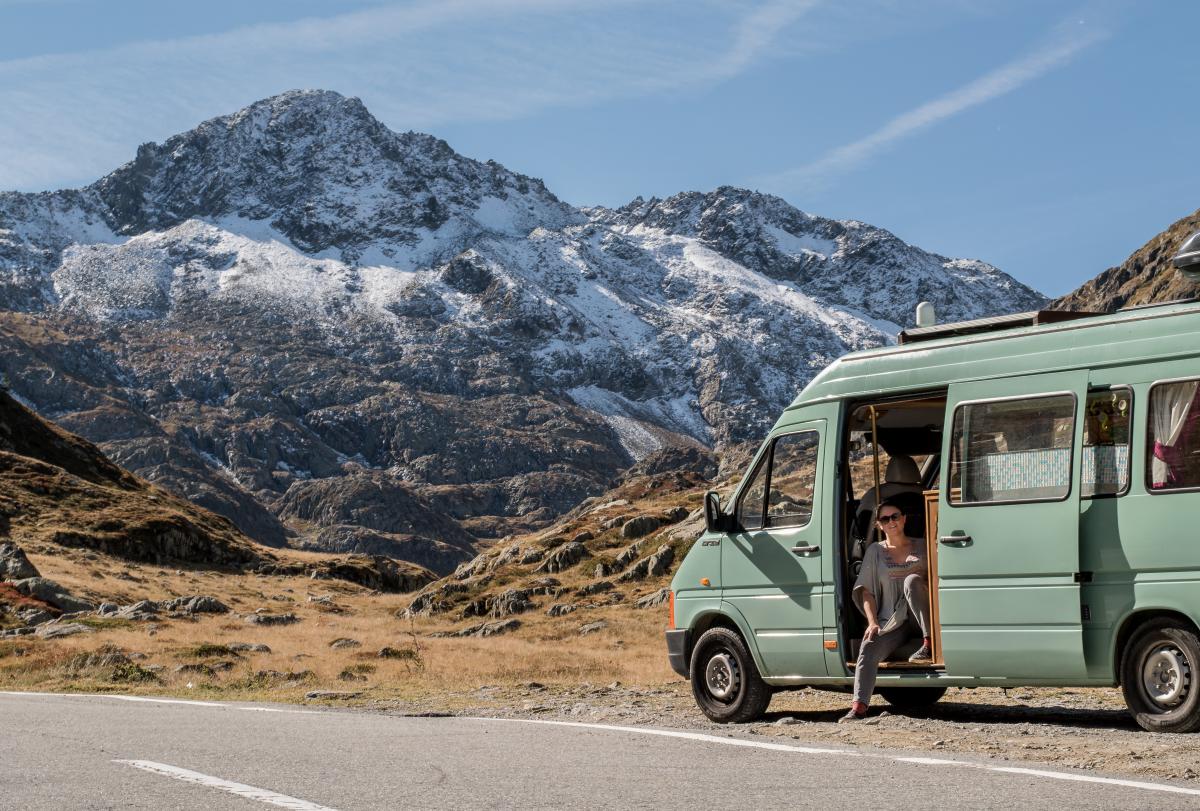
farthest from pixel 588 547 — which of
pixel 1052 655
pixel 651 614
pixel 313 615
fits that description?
pixel 1052 655

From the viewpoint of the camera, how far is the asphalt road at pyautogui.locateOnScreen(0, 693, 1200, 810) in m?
7.97

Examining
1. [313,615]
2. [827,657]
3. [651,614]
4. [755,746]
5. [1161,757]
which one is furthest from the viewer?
[313,615]

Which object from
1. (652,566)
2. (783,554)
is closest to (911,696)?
(783,554)

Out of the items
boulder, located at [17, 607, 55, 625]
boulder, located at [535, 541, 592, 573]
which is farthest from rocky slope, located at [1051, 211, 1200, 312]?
boulder, located at [17, 607, 55, 625]

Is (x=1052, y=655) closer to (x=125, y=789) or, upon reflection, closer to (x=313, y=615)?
(x=125, y=789)

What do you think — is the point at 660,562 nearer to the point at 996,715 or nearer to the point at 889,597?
the point at 996,715

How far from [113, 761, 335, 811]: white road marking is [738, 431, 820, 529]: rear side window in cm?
631

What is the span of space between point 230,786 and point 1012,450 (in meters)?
7.11

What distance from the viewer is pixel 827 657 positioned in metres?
12.9

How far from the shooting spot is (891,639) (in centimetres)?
1249

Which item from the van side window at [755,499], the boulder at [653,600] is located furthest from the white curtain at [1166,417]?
the boulder at [653,600]

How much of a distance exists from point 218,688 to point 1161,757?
1755 cm

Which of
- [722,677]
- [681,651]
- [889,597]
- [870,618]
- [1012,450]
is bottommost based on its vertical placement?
[722,677]

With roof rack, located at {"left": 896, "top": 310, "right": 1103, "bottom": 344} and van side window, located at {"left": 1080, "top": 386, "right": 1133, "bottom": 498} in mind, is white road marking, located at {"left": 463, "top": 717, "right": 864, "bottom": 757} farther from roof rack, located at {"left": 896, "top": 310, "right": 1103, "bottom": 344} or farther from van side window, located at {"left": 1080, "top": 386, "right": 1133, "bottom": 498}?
roof rack, located at {"left": 896, "top": 310, "right": 1103, "bottom": 344}
